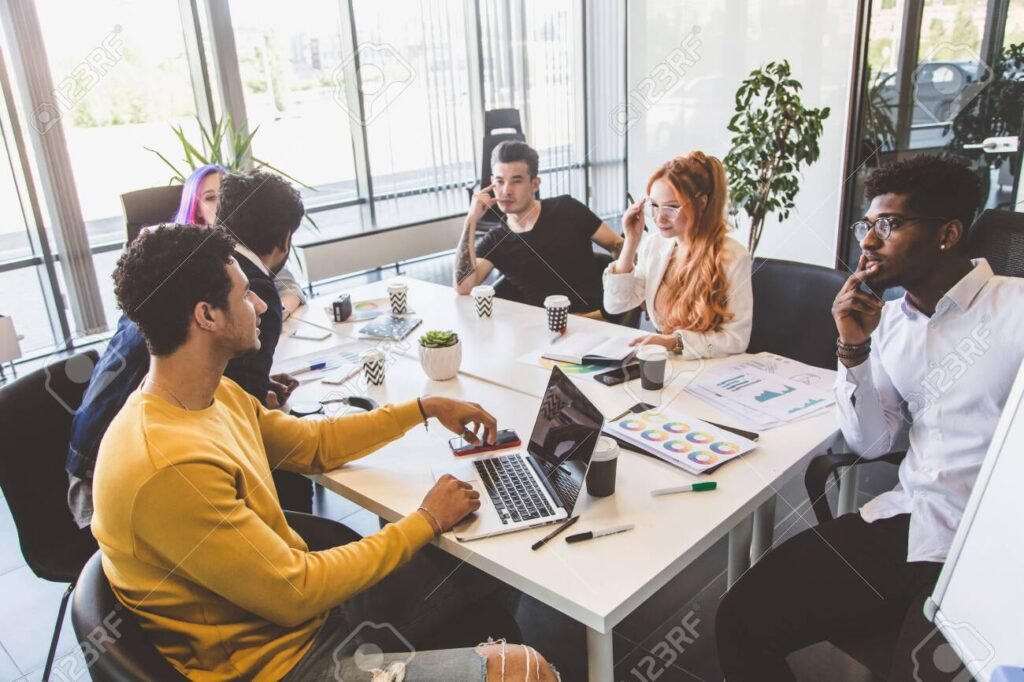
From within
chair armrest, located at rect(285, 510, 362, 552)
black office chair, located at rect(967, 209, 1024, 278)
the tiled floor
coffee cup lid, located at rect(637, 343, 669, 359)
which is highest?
black office chair, located at rect(967, 209, 1024, 278)

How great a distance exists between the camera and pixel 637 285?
2664 mm

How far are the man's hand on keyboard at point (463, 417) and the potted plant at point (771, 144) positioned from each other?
2.92 meters

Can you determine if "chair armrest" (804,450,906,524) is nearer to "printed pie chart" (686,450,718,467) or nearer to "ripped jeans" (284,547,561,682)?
"printed pie chart" (686,450,718,467)

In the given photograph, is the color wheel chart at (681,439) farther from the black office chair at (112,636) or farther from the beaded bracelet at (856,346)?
the black office chair at (112,636)

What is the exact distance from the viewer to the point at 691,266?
2318 mm

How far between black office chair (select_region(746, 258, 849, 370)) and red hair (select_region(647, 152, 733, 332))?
14cm

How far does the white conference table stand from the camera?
1.24 m

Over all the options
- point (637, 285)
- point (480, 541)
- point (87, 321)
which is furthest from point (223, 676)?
point (87, 321)

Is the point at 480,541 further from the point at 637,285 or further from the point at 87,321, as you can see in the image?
the point at 87,321

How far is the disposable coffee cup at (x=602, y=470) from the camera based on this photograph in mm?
1435

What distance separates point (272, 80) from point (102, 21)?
1125 millimetres

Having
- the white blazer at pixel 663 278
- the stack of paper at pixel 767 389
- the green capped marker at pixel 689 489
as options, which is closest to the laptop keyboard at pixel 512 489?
the green capped marker at pixel 689 489

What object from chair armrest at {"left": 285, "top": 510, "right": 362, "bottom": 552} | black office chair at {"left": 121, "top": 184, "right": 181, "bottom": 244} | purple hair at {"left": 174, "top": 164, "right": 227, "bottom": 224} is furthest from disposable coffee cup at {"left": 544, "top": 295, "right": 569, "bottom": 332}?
black office chair at {"left": 121, "top": 184, "right": 181, "bottom": 244}

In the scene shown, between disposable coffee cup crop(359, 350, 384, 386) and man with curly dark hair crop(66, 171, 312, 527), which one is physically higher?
man with curly dark hair crop(66, 171, 312, 527)
